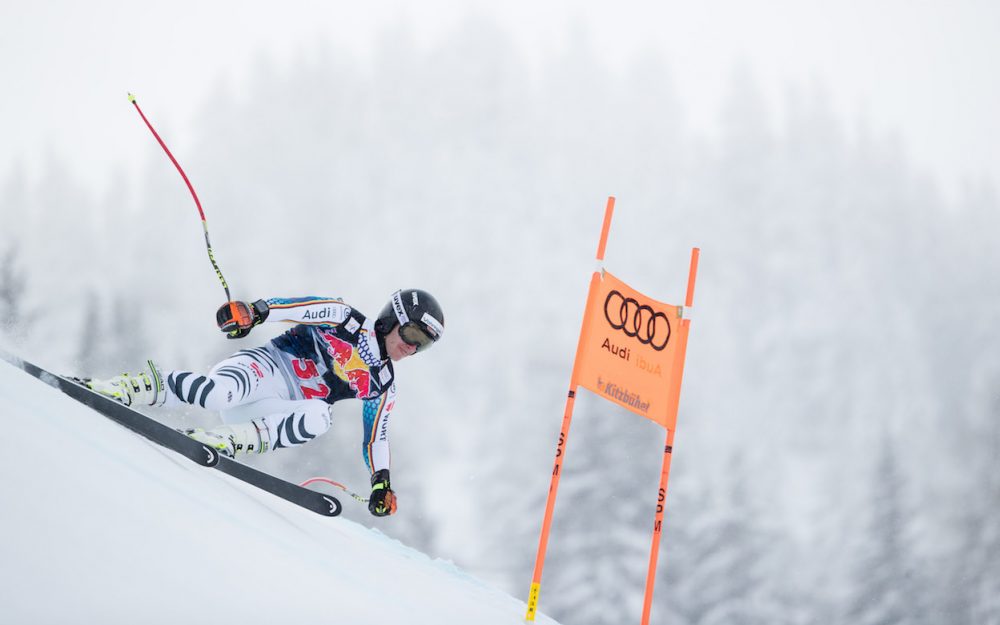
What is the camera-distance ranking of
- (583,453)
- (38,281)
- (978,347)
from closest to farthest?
(583,453), (38,281), (978,347)

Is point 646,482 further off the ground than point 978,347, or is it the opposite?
point 978,347

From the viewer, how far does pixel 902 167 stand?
225 feet

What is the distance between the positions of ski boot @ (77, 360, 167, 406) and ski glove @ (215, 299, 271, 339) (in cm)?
38

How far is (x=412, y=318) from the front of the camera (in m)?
4.95

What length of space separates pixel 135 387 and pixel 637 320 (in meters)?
3.11

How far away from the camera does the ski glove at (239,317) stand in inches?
165

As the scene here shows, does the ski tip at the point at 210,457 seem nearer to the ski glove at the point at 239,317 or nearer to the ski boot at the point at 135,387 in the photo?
the ski boot at the point at 135,387

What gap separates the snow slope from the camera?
1755mm

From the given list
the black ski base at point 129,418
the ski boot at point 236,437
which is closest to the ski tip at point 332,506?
the ski boot at point 236,437

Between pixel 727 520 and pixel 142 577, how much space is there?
57.0 feet

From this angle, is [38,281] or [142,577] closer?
[142,577]

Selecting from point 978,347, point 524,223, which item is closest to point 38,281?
→ point 524,223

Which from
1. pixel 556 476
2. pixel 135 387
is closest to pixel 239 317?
pixel 135 387

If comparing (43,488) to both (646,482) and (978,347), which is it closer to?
(646,482)
